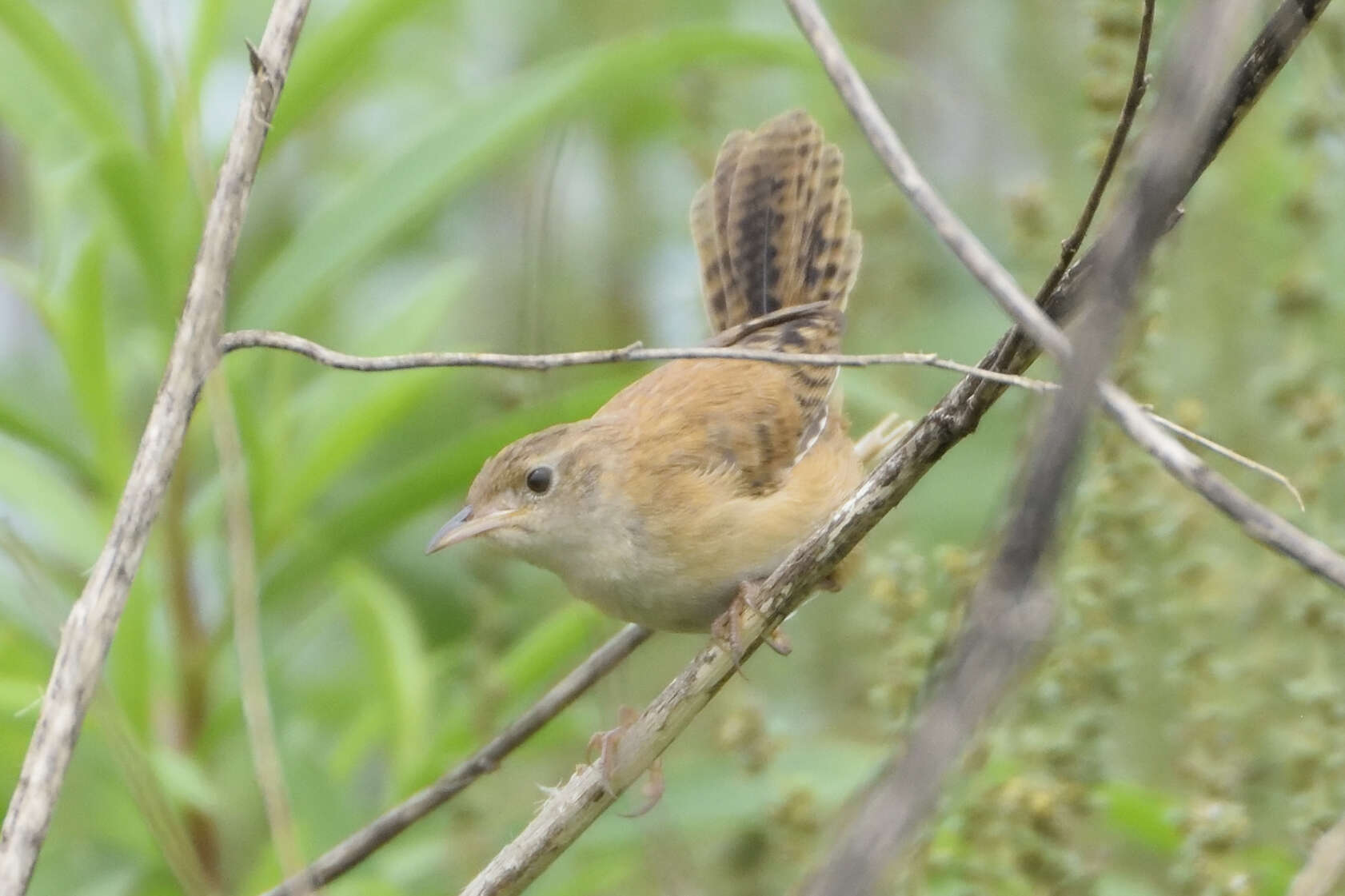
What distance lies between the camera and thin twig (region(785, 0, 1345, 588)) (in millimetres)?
1233

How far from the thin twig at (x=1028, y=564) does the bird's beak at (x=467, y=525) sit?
2.13m

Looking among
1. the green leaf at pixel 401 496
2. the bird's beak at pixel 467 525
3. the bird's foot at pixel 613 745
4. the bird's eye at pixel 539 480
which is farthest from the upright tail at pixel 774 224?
the bird's foot at pixel 613 745

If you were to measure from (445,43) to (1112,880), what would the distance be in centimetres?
Result: 385

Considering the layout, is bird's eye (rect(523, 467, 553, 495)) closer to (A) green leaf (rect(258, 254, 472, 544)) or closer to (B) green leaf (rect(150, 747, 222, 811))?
(A) green leaf (rect(258, 254, 472, 544))

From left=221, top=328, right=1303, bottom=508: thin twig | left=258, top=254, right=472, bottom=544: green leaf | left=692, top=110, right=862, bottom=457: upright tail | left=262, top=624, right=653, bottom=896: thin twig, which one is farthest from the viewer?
left=692, top=110, right=862, bottom=457: upright tail

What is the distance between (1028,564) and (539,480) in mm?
2272

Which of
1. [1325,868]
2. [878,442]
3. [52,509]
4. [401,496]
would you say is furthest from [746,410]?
[1325,868]

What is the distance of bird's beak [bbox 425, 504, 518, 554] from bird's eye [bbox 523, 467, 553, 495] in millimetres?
63

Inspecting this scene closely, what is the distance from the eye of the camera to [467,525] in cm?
310

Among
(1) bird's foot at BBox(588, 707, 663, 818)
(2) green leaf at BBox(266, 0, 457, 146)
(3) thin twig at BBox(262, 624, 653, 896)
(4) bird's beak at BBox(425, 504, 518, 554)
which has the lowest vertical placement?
(1) bird's foot at BBox(588, 707, 663, 818)

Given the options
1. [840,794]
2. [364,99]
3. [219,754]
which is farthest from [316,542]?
[364,99]

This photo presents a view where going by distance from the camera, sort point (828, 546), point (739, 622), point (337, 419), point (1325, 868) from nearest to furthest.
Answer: point (1325, 868), point (828, 546), point (739, 622), point (337, 419)

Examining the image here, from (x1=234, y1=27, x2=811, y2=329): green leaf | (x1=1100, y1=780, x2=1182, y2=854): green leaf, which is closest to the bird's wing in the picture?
(x1=234, y1=27, x2=811, y2=329): green leaf

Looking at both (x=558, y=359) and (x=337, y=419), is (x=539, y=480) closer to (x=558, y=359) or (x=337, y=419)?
(x=337, y=419)
